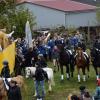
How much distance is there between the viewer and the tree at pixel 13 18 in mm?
42125

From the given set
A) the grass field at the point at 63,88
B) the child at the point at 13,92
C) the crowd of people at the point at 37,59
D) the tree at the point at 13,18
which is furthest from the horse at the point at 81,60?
the tree at the point at 13,18

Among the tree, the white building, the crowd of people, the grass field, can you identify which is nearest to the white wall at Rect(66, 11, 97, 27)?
the white building

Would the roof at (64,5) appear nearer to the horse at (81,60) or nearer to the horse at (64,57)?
the horse at (64,57)

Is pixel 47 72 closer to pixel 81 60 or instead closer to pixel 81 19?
pixel 81 60

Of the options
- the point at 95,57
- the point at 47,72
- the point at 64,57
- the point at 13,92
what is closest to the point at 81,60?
the point at 95,57

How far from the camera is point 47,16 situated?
217 ft

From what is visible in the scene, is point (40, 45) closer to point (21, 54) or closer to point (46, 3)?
point (21, 54)

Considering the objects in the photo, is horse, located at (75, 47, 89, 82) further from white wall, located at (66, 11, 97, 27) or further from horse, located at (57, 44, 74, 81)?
white wall, located at (66, 11, 97, 27)

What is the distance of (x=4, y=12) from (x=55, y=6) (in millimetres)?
25005

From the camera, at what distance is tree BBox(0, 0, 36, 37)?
42125 millimetres

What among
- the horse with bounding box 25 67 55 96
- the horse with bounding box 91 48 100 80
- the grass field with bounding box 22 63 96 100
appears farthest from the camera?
the horse with bounding box 91 48 100 80

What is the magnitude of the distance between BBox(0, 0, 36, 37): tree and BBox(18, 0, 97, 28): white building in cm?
1793

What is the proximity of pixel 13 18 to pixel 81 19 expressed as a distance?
871 inches

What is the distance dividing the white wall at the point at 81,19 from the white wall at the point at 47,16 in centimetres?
80
